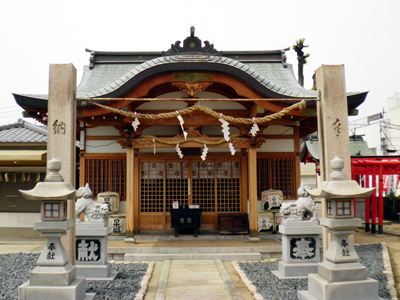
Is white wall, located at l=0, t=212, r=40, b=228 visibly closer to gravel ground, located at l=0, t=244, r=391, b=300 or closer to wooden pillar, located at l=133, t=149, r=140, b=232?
gravel ground, located at l=0, t=244, r=391, b=300

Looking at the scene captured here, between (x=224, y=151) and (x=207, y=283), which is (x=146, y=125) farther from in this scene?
(x=207, y=283)

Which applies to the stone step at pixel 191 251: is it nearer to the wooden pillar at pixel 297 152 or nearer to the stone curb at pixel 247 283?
the stone curb at pixel 247 283

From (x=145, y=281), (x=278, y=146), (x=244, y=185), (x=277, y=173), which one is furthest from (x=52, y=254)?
(x=278, y=146)

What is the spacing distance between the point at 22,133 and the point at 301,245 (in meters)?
12.8

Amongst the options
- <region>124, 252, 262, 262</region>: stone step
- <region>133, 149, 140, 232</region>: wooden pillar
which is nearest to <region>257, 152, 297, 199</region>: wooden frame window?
<region>124, 252, 262, 262</region>: stone step

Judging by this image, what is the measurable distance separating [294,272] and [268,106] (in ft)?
15.6

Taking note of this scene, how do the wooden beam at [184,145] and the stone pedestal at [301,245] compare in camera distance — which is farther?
the wooden beam at [184,145]

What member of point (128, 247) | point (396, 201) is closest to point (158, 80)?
point (128, 247)

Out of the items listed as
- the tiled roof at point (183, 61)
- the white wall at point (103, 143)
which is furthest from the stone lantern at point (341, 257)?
the white wall at point (103, 143)

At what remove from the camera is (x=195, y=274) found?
7.59m

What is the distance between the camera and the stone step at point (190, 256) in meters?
8.88

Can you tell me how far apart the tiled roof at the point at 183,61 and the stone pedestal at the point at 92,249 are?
12.9ft

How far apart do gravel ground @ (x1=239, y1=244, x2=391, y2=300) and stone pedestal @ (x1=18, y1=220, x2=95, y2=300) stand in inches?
133

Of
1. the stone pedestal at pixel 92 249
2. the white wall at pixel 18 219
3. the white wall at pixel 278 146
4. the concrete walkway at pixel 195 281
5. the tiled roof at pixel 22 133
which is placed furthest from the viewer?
the tiled roof at pixel 22 133
